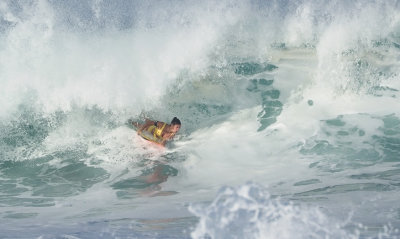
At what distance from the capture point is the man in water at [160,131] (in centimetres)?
773

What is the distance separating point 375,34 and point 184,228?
7155mm

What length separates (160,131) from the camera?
7.82m

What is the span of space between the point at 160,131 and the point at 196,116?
171cm

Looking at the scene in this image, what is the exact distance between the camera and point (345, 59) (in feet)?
31.3

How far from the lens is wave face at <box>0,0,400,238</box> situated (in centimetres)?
586

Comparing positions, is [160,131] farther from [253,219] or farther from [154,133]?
[253,219]

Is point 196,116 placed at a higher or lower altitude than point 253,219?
higher

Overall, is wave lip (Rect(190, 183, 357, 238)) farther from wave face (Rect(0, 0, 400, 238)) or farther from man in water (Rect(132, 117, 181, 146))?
man in water (Rect(132, 117, 181, 146))

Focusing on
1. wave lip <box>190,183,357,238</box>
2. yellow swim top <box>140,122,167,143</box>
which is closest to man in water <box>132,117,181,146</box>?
yellow swim top <box>140,122,167,143</box>

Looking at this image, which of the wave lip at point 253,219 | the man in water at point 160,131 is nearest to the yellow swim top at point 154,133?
the man in water at point 160,131

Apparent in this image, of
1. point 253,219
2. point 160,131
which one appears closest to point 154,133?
point 160,131

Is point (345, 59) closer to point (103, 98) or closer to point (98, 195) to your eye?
point (103, 98)

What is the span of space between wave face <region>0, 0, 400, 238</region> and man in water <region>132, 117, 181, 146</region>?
0.24 m

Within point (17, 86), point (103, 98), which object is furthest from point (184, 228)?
point (17, 86)
